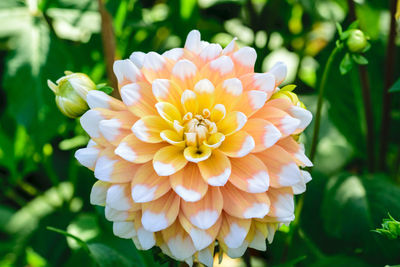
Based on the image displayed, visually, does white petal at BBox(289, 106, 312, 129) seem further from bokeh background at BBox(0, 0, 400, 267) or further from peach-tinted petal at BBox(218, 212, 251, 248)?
bokeh background at BBox(0, 0, 400, 267)

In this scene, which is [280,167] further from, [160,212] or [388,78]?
[388,78]

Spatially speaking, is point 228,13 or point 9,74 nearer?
point 9,74

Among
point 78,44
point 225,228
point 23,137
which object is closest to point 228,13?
point 78,44

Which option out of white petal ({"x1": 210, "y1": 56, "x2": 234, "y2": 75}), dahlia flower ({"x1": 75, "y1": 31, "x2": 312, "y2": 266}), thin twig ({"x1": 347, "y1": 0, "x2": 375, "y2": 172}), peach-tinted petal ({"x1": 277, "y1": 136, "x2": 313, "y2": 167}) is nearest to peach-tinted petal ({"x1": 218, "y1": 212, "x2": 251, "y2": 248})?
dahlia flower ({"x1": 75, "y1": 31, "x2": 312, "y2": 266})

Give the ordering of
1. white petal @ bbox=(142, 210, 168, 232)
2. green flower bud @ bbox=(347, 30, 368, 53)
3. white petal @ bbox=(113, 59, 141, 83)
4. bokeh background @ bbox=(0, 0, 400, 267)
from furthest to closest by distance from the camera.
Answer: bokeh background @ bbox=(0, 0, 400, 267), green flower bud @ bbox=(347, 30, 368, 53), white petal @ bbox=(113, 59, 141, 83), white petal @ bbox=(142, 210, 168, 232)

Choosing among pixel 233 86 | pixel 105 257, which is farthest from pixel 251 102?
pixel 105 257

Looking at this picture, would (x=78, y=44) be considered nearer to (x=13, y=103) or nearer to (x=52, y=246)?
(x=13, y=103)

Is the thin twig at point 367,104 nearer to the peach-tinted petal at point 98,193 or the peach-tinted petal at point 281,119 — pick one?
the peach-tinted petal at point 281,119

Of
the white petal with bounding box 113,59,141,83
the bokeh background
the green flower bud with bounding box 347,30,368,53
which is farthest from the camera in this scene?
the bokeh background
